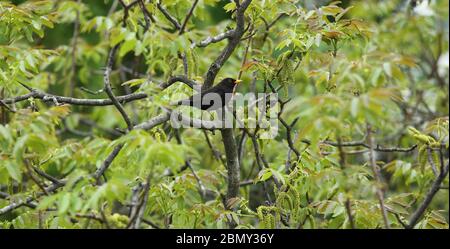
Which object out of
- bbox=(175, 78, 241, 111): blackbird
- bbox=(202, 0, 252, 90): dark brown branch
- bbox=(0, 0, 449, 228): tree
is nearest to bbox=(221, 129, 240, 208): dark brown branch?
bbox=(0, 0, 449, 228): tree

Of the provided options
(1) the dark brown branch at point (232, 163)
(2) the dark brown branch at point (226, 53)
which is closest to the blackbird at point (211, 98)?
(2) the dark brown branch at point (226, 53)

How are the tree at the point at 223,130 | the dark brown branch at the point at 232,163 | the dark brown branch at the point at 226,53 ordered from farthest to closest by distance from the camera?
1. the dark brown branch at the point at 232,163
2. the dark brown branch at the point at 226,53
3. the tree at the point at 223,130

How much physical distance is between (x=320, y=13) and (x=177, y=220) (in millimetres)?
Result: 1574

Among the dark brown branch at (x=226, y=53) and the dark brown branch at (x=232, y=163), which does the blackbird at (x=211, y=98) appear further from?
the dark brown branch at (x=232, y=163)

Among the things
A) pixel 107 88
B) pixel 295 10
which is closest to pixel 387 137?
pixel 295 10

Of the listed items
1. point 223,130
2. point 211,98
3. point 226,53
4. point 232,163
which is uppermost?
point 226,53

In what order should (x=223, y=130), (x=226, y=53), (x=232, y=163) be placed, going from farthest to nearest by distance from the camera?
(x=232, y=163)
(x=223, y=130)
(x=226, y=53)

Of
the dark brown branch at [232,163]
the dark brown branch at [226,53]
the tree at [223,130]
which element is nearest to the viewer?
the tree at [223,130]

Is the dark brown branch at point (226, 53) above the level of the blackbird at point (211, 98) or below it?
above

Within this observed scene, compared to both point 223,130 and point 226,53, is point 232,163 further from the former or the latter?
point 226,53

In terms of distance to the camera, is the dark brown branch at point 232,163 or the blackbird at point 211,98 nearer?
the blackbird at point 211,98

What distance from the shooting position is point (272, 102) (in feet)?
14.5

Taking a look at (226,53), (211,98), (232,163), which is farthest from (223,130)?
(226,53)

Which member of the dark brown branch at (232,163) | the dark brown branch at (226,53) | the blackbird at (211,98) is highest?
the dark brown branch at (226,53)
